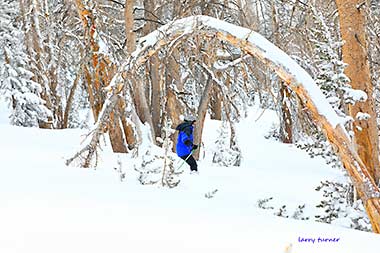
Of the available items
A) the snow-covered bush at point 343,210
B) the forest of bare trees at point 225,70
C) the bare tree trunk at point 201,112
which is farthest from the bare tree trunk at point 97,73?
the snow-covered bush at point 343,210

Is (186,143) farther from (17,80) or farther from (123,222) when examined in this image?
(17,80)

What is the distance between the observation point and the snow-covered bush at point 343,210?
6.06m

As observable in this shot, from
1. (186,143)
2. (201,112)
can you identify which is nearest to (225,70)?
(201,112)

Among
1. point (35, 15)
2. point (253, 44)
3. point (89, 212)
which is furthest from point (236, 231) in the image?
point (35, 15)

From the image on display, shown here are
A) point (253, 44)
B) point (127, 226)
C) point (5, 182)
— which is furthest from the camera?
point (253, 44)

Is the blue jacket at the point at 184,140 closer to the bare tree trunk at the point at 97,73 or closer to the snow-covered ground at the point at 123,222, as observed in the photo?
the bare tree trunk at the point at 97,73

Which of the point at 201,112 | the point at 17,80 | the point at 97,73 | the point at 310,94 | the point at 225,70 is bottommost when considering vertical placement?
the point at 201,112

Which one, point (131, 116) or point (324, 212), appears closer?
point (324, 212)

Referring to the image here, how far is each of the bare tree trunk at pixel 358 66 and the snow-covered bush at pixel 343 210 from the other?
59 centimetres

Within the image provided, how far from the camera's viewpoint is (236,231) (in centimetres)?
363

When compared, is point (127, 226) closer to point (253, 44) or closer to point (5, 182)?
point (5, 182)

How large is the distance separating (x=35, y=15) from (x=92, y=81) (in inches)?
249

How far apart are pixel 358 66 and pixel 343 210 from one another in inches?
83.8

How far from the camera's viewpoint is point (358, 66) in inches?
283
